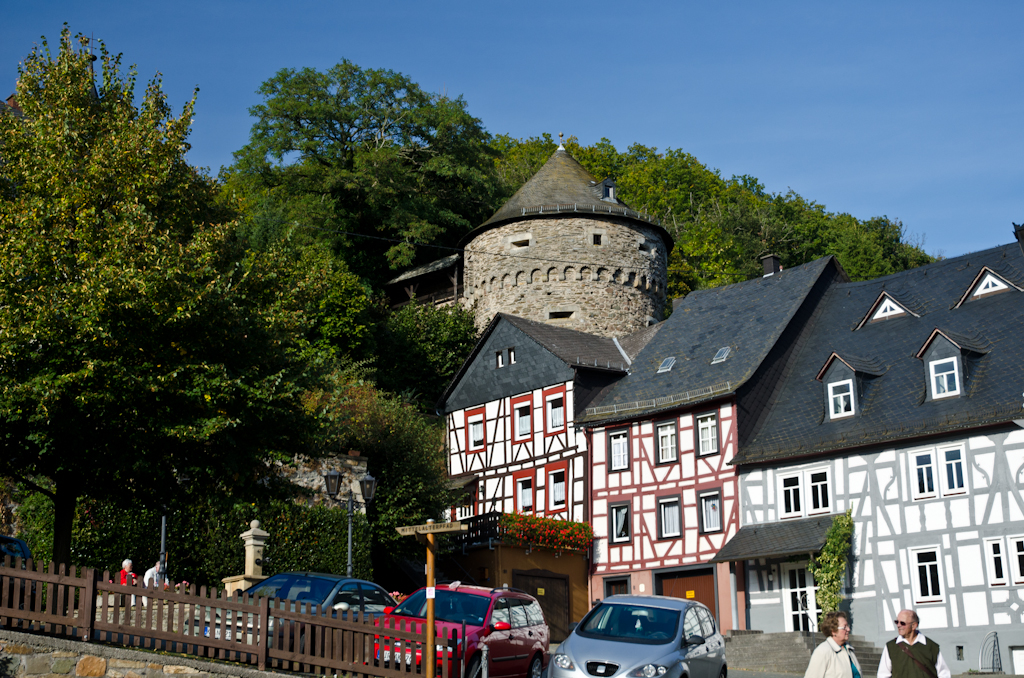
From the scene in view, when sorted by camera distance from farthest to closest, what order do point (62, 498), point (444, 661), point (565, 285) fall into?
point (565, 285) < point (62, 498) < point (444, 661)

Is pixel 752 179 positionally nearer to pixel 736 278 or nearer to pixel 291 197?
pixel 736 278

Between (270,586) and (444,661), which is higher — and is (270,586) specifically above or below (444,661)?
above

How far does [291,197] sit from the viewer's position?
174 feet

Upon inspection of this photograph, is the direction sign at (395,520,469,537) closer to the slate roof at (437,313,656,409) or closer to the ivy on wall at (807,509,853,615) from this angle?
the ivy on wall at (807,509,853,615)

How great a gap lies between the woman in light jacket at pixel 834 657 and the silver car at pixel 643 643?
3951mm

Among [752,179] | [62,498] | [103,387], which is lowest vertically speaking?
[62,498]

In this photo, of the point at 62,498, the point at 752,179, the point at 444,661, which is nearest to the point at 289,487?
the point at 62,498

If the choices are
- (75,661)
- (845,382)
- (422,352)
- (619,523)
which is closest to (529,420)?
(619,523)

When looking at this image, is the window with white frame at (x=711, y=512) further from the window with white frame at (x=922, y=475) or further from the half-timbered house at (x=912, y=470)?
the window with white frame at (x=922, y=475)

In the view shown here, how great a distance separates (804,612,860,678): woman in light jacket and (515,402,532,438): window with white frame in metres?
26.5

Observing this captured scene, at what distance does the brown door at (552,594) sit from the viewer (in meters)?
32.1

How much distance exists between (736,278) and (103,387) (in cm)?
4146

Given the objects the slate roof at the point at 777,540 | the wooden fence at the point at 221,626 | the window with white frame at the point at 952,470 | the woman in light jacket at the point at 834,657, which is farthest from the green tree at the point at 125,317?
the window with white frame at the point at 952,470

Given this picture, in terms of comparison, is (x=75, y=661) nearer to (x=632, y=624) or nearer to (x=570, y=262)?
(x=632, y=624)
